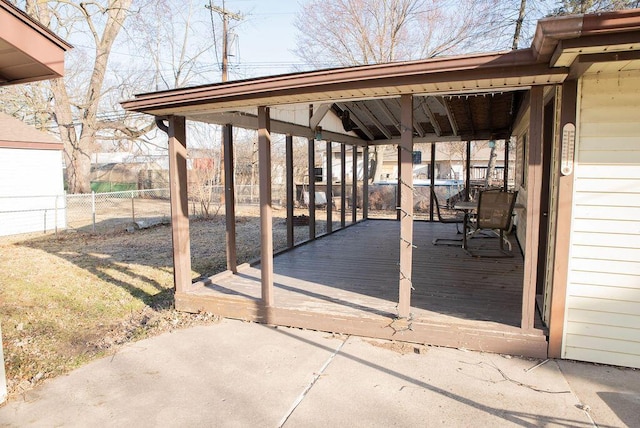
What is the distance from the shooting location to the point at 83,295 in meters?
4.71

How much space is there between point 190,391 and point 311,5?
1800 cm

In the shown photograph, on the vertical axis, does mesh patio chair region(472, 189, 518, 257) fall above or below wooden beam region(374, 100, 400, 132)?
below

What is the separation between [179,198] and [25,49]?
6.02 feet

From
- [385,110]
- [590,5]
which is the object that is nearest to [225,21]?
[385,110]

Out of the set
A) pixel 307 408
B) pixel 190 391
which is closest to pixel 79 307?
pixel 190 391

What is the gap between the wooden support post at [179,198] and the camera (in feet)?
13.2

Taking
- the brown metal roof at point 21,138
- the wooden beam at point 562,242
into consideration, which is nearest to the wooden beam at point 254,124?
the wooden beam at point 562,242

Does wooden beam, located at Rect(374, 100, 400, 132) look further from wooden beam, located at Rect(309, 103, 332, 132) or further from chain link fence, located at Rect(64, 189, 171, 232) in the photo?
chain link fence, located at Rect(64, 189, 171, 232)

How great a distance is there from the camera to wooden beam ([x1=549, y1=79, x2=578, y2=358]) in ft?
9.10

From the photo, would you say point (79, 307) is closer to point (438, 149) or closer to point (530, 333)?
point (530, 333)

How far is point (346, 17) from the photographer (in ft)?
54.6

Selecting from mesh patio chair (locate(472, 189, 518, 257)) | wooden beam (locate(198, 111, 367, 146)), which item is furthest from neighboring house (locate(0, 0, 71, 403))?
mesh patio chair (locate(472, 189, 518, 257))

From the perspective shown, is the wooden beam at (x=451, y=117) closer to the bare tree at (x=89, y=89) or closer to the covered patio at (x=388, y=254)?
the covered patio at (x=388, y=254)

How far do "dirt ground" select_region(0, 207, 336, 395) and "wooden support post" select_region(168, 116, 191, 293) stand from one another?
405 millimetres
